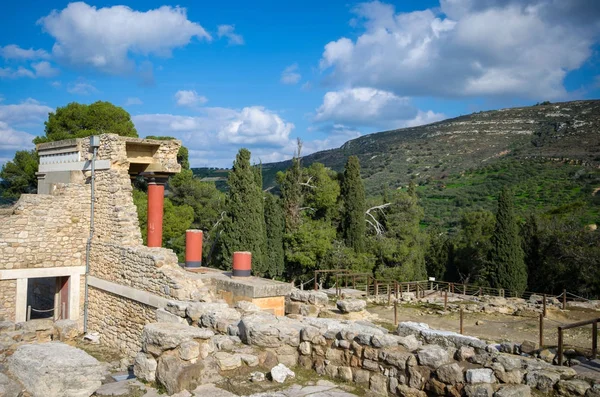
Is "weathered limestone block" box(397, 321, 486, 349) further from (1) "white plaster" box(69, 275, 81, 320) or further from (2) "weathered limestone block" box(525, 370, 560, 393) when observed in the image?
(1) "white plaster" box(69, 275, 81, 320)

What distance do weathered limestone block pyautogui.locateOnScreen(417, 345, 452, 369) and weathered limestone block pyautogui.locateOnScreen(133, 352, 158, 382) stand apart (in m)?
3.69

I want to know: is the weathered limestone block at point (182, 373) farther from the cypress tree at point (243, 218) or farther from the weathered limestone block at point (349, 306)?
the cypress tree at point (243, 218)

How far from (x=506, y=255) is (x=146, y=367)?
80.8 feet

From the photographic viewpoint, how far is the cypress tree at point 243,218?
1088 inches

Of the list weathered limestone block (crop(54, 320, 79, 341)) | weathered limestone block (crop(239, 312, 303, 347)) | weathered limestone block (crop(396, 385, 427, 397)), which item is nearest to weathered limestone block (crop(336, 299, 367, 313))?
weathered limestone block (crop(239, 312, 303, 347))

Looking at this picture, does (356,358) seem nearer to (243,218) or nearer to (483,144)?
(243,218)

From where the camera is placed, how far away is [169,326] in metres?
7.65

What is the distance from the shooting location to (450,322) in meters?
15.3

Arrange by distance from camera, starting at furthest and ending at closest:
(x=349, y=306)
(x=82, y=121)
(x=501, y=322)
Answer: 1. (x=82, y=121)
2. (x=501, y=322)
3. (x=349, y=306)

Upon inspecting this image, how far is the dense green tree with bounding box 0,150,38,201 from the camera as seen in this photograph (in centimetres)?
2645

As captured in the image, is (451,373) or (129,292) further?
(129,292)

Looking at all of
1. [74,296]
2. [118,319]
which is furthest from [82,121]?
[118,319]

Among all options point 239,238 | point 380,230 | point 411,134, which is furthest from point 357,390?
point 411,134

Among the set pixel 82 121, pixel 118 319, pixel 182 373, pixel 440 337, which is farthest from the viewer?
pixel 82 121
